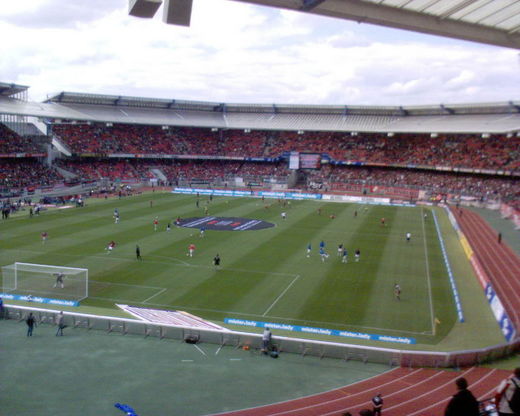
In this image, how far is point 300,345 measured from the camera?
19.8 metres

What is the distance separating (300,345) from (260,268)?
1375 cm

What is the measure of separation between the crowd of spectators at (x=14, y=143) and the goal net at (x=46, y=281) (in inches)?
1726

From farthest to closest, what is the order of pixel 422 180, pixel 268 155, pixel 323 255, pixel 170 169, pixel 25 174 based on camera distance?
pixel 268 155 < pixel 170 169 < pixel 422 180 < pixel 25 174 < pixel 323 255

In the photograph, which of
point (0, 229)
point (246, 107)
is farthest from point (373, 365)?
point (246, 107)

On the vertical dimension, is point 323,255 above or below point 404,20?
below

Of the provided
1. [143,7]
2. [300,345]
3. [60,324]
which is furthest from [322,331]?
[143,7]

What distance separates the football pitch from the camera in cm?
2575

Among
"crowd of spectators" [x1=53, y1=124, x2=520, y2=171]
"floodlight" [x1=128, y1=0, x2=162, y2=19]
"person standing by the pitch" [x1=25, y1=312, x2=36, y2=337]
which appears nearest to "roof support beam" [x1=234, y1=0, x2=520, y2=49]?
"floodlight" [x1=128, y1=0, x2=162, y2=19]

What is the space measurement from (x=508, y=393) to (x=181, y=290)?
22992 mm

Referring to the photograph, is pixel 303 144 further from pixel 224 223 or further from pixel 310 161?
pixel 224 223

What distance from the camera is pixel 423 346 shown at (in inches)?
852

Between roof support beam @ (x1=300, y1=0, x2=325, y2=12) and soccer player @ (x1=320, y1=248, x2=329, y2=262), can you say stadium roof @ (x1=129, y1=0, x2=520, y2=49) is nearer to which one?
roof support beam @ (x1=300, y1=0, x2=325, y2=12)

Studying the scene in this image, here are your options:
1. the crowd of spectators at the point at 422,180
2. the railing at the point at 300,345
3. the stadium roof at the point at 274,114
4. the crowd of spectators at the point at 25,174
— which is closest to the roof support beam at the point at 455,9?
the railing at the point at 300,345

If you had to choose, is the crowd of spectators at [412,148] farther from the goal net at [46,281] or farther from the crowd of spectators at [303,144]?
the goal net at [46,281]
